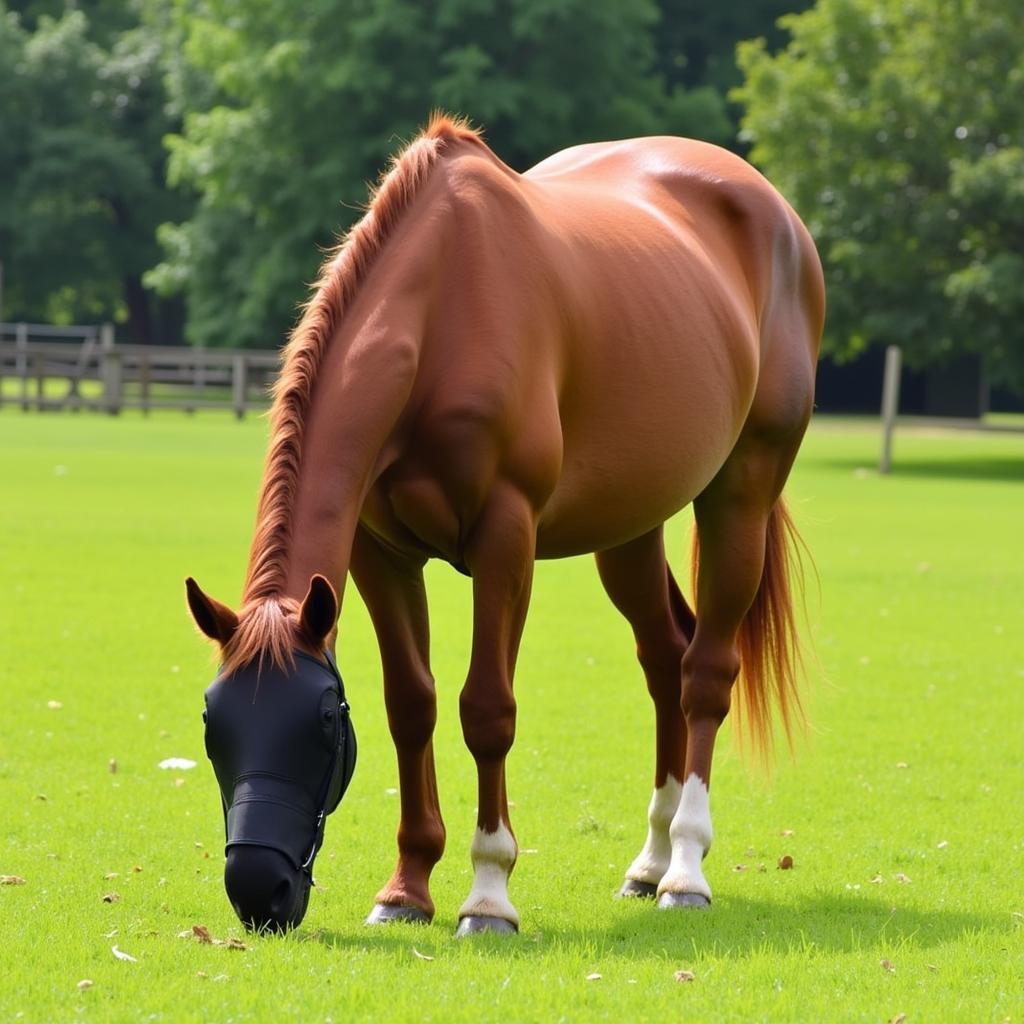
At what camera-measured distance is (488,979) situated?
4.14m

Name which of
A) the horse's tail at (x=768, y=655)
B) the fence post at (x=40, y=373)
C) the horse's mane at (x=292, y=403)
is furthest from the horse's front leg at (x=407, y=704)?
the fence post at (x=40, y=373)

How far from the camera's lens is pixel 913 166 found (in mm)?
28969

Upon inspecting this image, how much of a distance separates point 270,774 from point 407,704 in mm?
1053

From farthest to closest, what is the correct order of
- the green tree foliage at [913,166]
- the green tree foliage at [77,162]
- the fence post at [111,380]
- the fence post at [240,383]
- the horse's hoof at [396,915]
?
the green tree foliage at [77,162] → the fence post at [111,380] → the fence post at [240,383] → the green tree foliage at [913,166] → the horse's hoof at [396,915]

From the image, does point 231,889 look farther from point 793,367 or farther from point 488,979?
point 793,367

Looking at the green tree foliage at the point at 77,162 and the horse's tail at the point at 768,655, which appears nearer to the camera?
the horse's tail at the point at 768,655

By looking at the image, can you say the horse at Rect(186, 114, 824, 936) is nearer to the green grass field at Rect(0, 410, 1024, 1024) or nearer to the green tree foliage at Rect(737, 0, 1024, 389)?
the green grass field at Rect(0, 410, 1024, 1024)

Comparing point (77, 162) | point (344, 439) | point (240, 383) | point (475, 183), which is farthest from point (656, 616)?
point (77, 162)

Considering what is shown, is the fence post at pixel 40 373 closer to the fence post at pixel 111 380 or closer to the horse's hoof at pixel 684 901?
the fence post at pixel 111 380

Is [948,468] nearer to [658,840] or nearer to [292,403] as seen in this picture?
[658,840]

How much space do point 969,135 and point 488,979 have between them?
2665 centimetres

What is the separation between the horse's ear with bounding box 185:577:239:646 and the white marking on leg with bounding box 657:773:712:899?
5.96 feet

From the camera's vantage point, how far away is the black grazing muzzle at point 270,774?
4043 millimetres

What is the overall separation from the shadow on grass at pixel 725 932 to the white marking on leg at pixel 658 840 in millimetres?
223
